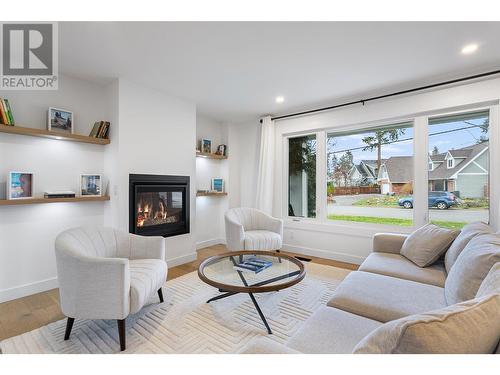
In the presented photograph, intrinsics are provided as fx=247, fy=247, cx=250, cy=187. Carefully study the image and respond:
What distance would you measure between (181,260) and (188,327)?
5.89ft

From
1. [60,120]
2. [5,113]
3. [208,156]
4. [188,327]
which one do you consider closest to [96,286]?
[188,327]

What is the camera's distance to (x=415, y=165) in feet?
10.7

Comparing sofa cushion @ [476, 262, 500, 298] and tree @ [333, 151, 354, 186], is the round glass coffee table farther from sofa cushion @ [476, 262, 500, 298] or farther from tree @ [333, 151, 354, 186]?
tree @ [333, 151, 354, 186]

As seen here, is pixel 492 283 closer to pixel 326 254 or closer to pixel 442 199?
pixel 442 199

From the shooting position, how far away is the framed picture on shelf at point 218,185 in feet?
15.5

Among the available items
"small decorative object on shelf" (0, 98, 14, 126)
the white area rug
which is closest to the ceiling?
"small decorative object on shelf" (0, 98, 14, 126)

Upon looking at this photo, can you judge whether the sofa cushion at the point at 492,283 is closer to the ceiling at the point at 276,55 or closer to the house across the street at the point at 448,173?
the ceiling at the point at 276,55

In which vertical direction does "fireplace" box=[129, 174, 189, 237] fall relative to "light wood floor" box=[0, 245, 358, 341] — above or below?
above

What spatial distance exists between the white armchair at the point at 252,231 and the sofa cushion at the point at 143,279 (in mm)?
1235

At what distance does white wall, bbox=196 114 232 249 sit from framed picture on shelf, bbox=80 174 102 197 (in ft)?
5.61

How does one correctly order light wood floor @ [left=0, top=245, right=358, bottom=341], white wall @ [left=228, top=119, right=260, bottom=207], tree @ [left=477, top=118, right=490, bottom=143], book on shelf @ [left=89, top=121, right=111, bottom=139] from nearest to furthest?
1. light wood floor @ [left=0, top=245, right=358, bottom=341]
2. tree @ [left=477, top=118, right=490, bottom=143]
3. book on shelf @ [left=89, top=121, right=111, bottom=139]
4. white wall @ [left=228, top=119, right=260, bottom=207]

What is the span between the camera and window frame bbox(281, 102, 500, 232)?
276 cm
